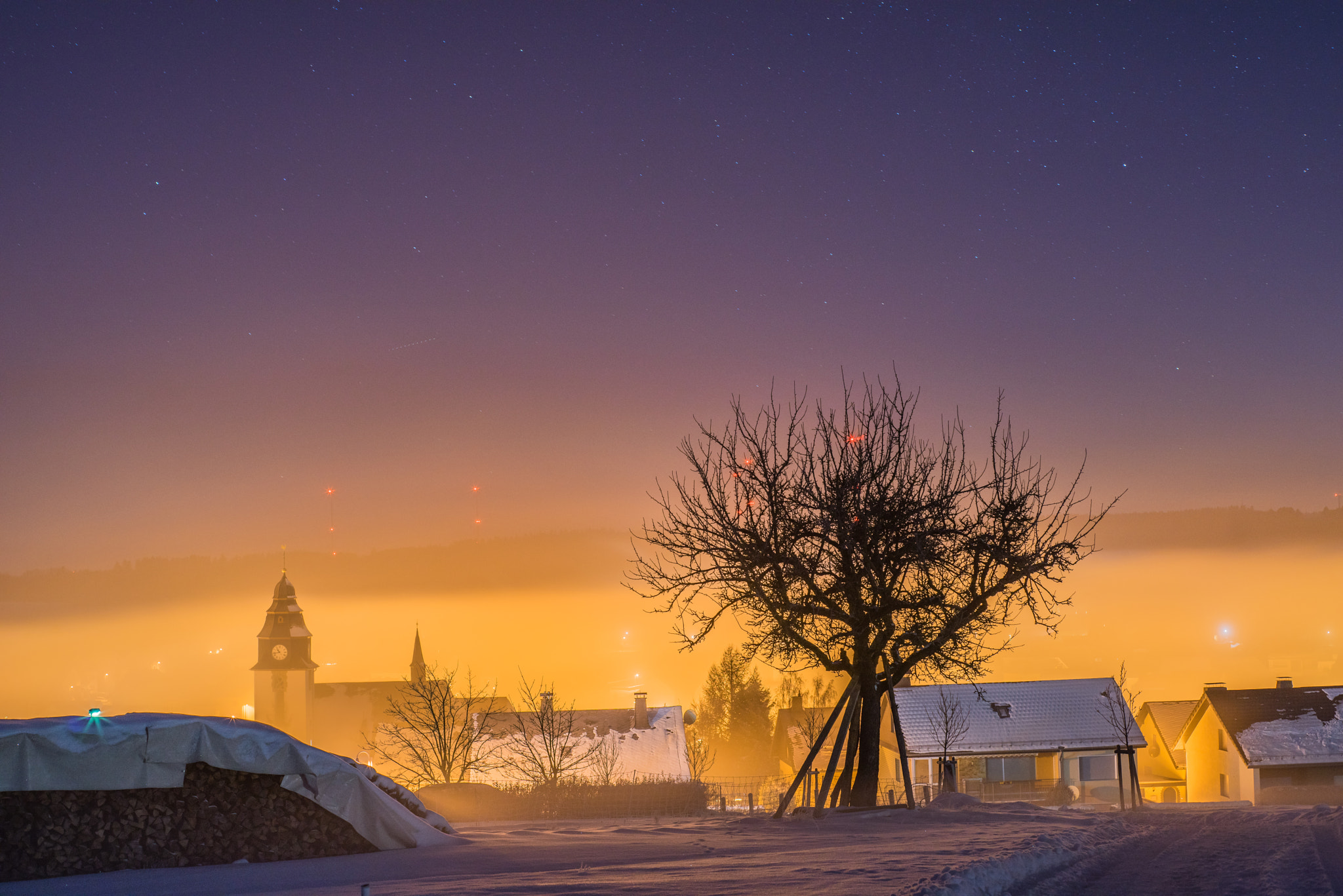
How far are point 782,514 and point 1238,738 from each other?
47499 millimetres

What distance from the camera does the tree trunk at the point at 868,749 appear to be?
Result: 19.4 metres

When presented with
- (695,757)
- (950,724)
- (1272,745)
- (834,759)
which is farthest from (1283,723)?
(834,759)

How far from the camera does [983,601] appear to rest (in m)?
19.4

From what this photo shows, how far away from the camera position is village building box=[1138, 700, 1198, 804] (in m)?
63.2

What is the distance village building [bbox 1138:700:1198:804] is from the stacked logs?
59.8m

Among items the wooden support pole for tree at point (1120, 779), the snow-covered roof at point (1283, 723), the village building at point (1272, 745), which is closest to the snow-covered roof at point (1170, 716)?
the village building at point (1272, 745)

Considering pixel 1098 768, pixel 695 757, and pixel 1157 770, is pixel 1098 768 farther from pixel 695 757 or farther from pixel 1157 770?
pixel 695 757

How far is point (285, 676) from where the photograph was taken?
125 metres

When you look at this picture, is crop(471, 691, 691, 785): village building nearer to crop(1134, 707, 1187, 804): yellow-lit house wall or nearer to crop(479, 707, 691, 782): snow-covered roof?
crop(479, 707, 691, 782): snow-covered roof

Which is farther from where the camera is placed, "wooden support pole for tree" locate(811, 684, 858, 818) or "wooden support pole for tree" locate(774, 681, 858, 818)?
"wooden support pole for tree" locate(811, 684, 858, 818)

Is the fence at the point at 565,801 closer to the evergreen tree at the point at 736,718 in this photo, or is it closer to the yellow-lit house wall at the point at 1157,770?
the yellow-lit house wall at the point at 1157,770

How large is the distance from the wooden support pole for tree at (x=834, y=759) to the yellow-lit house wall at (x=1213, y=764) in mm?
43999

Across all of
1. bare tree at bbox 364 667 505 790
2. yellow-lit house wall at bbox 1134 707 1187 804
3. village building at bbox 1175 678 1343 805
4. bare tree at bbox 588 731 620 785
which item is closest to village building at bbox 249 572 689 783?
bare tree at bbox 364 667 505 790

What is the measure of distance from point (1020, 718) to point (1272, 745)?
14.7m
